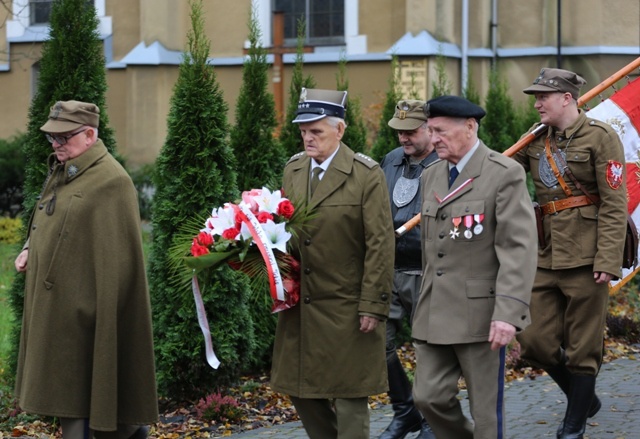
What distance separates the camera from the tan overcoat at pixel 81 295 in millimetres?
6305

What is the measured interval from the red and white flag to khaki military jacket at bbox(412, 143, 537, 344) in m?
2.72

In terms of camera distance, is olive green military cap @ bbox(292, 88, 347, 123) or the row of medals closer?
the row of medals

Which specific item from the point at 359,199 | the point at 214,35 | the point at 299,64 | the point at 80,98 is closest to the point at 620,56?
the point at 214,35

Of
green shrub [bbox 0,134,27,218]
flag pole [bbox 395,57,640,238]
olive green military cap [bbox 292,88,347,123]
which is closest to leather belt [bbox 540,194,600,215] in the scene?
flag pole [bbox 395,57,640,238]

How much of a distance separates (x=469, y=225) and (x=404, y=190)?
6.25 feet

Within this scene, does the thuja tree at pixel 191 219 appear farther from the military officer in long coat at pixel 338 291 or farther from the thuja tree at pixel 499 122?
the thuja tree at pixel 499 122

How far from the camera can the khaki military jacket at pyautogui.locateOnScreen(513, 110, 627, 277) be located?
739cm

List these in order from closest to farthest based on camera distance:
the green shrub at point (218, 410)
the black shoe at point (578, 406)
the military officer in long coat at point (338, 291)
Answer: the military officer in long coat at point (338, 291) → the black shoe at point (578, 406) → the green shrub at point (218, 410)

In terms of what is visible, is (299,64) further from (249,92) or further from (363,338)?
(363,338)

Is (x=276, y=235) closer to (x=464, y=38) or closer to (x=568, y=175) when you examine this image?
(x=568, y=175)

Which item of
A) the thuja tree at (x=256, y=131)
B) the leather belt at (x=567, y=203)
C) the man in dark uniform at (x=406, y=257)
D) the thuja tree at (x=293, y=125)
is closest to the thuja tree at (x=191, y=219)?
the thuja tree at (x=256, y=131)

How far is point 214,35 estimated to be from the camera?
24.9 metres

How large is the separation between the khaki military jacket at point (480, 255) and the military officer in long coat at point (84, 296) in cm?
154

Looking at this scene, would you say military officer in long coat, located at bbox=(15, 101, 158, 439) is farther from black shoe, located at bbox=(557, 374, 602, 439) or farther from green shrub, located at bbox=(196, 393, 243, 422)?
black shoe, located at bbox=(557, 374, 602, 439)
